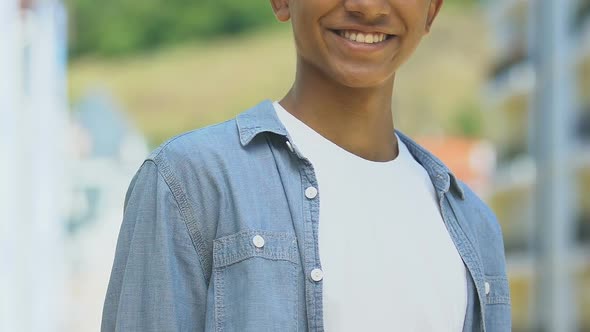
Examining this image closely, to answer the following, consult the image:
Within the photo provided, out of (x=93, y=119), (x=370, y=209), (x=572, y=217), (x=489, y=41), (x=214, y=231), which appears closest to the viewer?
(x=214, y=231)

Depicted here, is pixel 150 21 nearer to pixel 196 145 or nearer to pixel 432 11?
pixel 432 11

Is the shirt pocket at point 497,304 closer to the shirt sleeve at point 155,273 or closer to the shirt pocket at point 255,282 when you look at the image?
the shirt pocket at point 255,282

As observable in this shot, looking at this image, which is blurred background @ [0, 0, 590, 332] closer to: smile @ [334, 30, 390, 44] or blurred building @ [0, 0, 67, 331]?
blurred building @ [0, 0, 67, 331]

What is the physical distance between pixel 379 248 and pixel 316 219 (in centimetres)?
11

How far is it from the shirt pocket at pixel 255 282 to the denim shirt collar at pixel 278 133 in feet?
0.62

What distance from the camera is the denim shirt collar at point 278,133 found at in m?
2.02

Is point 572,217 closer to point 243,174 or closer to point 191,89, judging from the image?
point 191,89

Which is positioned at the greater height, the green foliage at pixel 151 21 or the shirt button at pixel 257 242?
the green foliage at pixel 151 21

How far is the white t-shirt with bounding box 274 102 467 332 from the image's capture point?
193 centimetres

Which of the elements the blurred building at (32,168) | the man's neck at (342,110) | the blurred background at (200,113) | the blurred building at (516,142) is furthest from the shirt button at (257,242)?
the blurred building at (516,142)

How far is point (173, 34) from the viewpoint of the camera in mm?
33562

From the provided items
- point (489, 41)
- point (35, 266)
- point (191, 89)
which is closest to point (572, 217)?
point (489, 41)

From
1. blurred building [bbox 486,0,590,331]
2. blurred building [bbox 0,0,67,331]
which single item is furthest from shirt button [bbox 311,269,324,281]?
blurred building [bbox 486,0,590,331]

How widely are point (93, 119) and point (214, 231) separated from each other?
99.0ft
